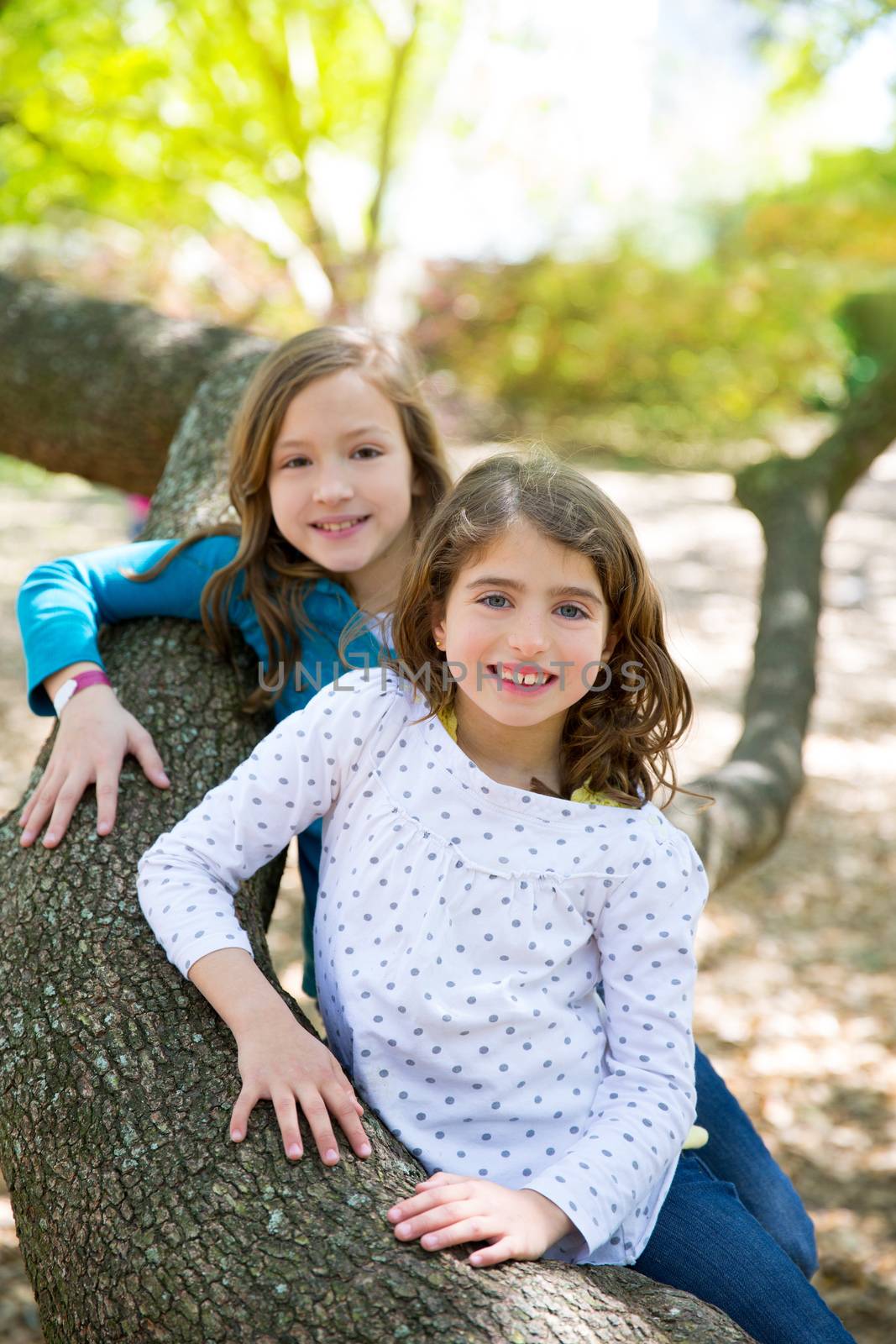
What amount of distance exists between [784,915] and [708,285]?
10793 mm

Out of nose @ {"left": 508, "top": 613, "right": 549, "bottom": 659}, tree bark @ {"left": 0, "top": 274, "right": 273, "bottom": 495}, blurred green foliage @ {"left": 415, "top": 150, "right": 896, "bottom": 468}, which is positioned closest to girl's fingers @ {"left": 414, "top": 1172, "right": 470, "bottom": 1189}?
nose @ {"left": 508, "top": 613, "right": 549, "bottom": 659}

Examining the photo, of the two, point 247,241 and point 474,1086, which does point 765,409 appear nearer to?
point 247,241

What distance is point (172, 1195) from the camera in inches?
51.6

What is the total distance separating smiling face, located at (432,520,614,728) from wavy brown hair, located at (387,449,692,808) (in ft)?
0.10

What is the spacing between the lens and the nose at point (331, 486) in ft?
6.94

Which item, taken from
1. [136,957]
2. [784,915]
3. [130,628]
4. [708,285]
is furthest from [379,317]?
[136,957]

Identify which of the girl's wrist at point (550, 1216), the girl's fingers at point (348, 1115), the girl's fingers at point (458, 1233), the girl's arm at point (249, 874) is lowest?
the girl's wrist at point (550, 1216)

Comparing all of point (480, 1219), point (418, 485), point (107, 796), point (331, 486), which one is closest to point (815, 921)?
point (418, 485)

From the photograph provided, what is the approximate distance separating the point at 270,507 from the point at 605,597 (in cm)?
84

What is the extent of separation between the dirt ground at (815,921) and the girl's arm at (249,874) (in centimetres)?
58

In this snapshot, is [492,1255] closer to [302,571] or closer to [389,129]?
[302,571]

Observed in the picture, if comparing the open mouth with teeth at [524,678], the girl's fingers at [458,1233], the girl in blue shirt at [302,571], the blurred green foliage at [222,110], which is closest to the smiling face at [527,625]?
the open mouth with teeth at [524,678]

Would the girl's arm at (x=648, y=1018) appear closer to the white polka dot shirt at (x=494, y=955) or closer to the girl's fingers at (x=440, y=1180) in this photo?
the white polka dot shirt at (x=494, y=955)

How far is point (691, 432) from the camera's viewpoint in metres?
14.3
